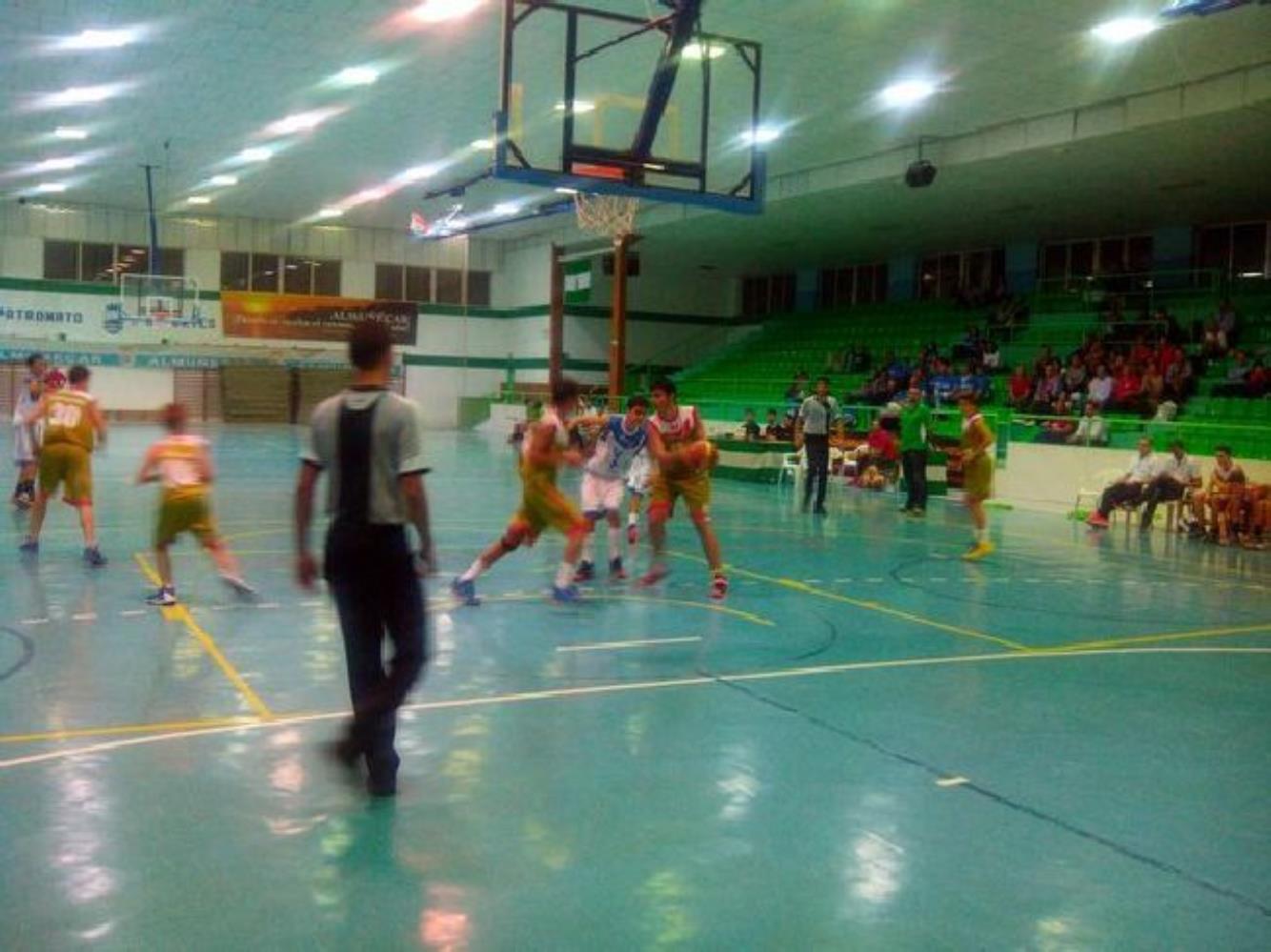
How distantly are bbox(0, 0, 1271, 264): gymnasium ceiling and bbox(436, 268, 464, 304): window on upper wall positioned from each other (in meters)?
11.7

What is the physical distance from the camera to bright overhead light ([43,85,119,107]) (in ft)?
73.4

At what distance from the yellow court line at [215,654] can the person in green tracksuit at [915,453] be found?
11473 mm

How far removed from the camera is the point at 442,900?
3869 mm

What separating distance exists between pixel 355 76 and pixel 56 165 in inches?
590

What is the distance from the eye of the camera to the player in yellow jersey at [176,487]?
28.6 ft

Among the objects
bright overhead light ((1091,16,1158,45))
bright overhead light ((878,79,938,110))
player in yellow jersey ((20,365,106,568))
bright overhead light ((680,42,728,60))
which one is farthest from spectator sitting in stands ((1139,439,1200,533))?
player in yellow jersey ((20,365,106,568))

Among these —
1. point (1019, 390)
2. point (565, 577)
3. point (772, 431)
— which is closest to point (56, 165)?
point (772, 431)

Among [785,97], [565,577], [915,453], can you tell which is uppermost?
[785,97]

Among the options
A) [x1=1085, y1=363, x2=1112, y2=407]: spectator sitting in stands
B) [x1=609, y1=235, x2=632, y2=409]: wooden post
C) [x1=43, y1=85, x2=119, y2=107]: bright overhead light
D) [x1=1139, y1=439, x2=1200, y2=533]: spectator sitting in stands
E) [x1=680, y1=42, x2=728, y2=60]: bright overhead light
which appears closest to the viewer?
[x1=680, y1=42, x2=728, y2=60]: bright overhead light

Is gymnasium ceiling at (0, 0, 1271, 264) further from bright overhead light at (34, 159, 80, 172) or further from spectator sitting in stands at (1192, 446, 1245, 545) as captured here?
Result: spectator sitting in stands at (1192, 446, 1245, 545)

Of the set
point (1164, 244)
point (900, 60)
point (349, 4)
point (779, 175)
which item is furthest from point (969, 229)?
point (349, 4)

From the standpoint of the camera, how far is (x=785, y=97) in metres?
21.0

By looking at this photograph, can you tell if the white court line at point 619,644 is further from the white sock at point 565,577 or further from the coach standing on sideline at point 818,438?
the coach standing on sideline at point 818,438

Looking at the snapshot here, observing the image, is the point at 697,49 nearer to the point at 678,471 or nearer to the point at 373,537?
the point at 678,471
